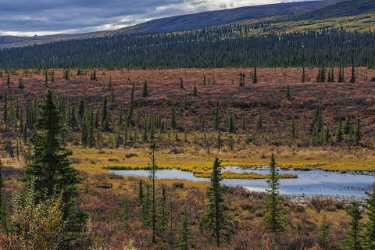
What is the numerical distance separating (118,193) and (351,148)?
50850mm

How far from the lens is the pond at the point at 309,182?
189ft

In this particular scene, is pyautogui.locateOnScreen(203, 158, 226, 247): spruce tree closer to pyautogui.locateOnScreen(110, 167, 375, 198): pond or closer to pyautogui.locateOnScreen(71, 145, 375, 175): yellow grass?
pyautogui.locateOnScreen(110, 167, 375, 198): pond

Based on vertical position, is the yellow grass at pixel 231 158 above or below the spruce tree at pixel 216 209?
below

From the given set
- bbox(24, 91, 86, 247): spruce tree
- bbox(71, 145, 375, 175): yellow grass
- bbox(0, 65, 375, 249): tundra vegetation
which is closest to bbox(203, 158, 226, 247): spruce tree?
bbox(0, 65, 375, 249): tundra vegetation

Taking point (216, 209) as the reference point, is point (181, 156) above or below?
below

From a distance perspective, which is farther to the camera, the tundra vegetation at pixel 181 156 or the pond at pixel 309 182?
the pond at pixel 309 182

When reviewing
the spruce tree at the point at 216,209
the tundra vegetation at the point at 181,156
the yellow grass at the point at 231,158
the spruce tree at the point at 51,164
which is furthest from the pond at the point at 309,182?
the spruce tree at the point at 51,164

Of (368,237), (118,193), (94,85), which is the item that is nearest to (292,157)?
(118,193)

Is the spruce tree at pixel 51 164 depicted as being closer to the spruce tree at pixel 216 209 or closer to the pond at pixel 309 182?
the spruce tree at pixel 216 209

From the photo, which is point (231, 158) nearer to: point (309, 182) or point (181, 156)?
point (181, 156)

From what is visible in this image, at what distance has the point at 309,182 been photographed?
210 ft

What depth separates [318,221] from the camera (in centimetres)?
4447

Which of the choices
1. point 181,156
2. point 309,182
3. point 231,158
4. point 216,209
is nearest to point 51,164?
point 216,209

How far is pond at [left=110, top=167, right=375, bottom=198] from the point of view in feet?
189
